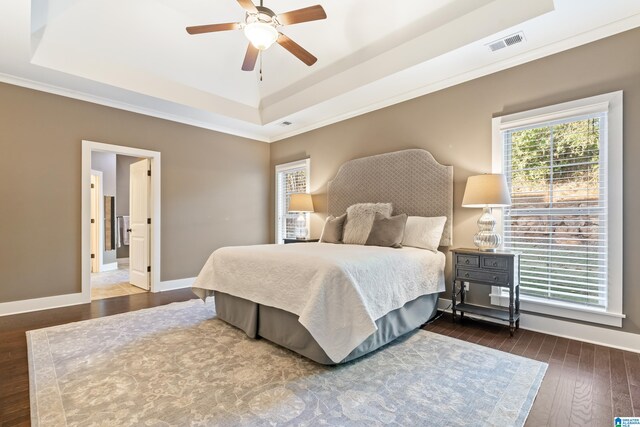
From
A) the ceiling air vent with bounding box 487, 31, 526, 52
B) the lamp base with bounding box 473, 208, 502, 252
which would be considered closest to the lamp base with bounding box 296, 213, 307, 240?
the lamp base with bounding box 473, 208, 502, 252

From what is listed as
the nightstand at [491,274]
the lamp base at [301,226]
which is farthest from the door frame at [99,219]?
the nightstand at [491,274]

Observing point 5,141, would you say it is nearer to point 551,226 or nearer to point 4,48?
point 4,48

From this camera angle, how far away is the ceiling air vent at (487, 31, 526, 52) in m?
2.85

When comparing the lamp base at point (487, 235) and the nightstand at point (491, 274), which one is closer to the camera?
the nightstand at point (491, 274)

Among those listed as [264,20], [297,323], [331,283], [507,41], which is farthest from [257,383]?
[507,41]

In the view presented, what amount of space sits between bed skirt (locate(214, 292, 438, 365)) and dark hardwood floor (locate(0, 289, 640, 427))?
0.34 metres

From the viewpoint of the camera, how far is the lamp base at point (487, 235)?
310 cm

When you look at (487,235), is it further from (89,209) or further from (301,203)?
(89,209)

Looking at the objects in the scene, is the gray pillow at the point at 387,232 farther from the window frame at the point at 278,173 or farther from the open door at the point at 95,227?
the open door at the point at 95,227

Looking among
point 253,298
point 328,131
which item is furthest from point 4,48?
point 328,131

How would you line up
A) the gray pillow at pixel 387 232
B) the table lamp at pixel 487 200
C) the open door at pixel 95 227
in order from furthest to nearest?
the open door at pixel 95 227, the gray pillow at pixel 387 232, the table lamp at pixel 487 200

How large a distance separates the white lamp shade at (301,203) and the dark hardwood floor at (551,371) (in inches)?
107

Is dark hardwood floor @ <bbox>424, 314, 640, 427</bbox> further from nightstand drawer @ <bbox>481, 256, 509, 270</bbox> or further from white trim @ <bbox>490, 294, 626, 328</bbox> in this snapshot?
nightstand drawer @ <bbox>481, 256, 509, 270</bbox>

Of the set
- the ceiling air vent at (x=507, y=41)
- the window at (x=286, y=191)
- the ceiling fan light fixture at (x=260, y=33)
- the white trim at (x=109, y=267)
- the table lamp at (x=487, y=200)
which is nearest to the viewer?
the ceiling fan light fixture at (x=260, y=33)
